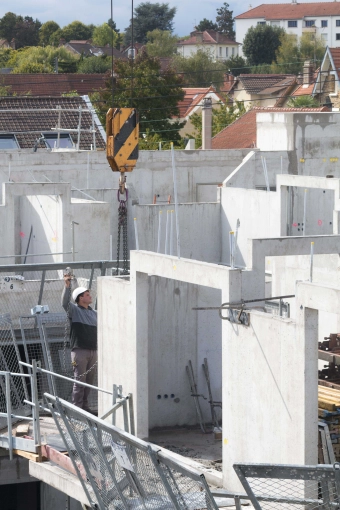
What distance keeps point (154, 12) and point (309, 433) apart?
162500 millimetres

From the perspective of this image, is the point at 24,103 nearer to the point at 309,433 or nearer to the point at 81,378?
the point at 81,378

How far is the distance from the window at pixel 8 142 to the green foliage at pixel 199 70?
61.4 meters

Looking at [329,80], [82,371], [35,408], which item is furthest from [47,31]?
[35,408]

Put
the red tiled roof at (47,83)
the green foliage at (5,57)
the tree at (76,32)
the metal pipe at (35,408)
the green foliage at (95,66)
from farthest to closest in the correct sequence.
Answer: the tree at (76,32)
the green foliage at (5,57)
the green foliage at (95,66)
the red tiled roof at (47,83)
the metal pipe at (35,408)

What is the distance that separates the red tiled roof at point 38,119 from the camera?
37.0 metres

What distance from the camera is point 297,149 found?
30375 mm

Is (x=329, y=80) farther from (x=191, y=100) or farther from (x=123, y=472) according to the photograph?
(x=123, y=472)

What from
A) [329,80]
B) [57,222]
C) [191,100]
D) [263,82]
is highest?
[263,82]

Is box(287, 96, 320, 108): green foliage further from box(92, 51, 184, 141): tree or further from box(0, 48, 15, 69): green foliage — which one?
box(0, 48, 15, 69): green foliage

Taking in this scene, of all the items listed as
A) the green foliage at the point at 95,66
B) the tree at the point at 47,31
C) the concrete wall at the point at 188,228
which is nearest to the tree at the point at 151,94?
the concrete wall at the point at 188,228

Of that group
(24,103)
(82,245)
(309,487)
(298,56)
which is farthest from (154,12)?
(309,487)

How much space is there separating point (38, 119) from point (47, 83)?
27686 mm

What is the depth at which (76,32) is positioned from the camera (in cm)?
14325

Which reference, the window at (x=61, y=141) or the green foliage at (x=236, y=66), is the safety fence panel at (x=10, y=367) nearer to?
the window at (x=61, y=141)
